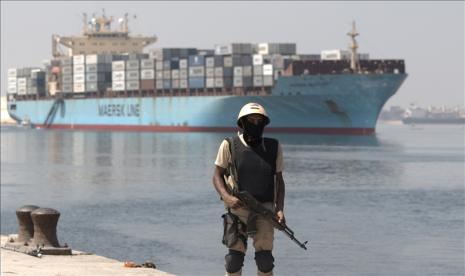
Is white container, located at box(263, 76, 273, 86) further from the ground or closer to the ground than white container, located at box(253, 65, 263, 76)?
closer to the ground

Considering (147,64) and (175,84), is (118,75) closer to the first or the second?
(147,64)

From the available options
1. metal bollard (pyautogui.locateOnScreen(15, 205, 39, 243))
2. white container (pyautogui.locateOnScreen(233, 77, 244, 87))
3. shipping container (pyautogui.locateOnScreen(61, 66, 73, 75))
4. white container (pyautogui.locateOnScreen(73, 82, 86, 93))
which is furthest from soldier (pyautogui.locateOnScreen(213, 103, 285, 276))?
A: shipping container (pyautogui.locateOnScreen(61, 66, 73, 75))

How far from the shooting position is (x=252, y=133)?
1083 cm

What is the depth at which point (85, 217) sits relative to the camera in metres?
31.5

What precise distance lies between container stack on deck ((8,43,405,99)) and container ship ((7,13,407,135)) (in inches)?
3.9

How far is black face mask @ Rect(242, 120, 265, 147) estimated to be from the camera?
425 inches

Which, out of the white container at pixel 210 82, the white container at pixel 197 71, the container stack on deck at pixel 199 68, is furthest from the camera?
the white container at pixel 197 71

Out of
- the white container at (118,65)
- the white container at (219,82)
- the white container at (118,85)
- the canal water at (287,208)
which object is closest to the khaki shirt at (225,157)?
the canal water at (287,208)

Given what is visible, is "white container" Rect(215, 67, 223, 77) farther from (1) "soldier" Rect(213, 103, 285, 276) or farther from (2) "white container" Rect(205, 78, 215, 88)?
(1) "soldier" Rect(213, 103, 285, 276)

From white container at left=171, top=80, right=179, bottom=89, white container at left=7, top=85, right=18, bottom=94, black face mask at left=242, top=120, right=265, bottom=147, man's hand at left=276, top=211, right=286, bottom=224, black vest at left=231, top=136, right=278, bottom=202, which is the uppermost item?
black face mask at left=242, top=120, right=265, bottom=147

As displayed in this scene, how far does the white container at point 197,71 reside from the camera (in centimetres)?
10688

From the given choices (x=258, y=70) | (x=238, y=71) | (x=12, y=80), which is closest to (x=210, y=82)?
(x=238, y=71)

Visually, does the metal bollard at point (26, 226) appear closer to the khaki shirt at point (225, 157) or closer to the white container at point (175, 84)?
the khaki shirt at point (225, 157)

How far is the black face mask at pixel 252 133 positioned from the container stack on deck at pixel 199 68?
84.3 m
